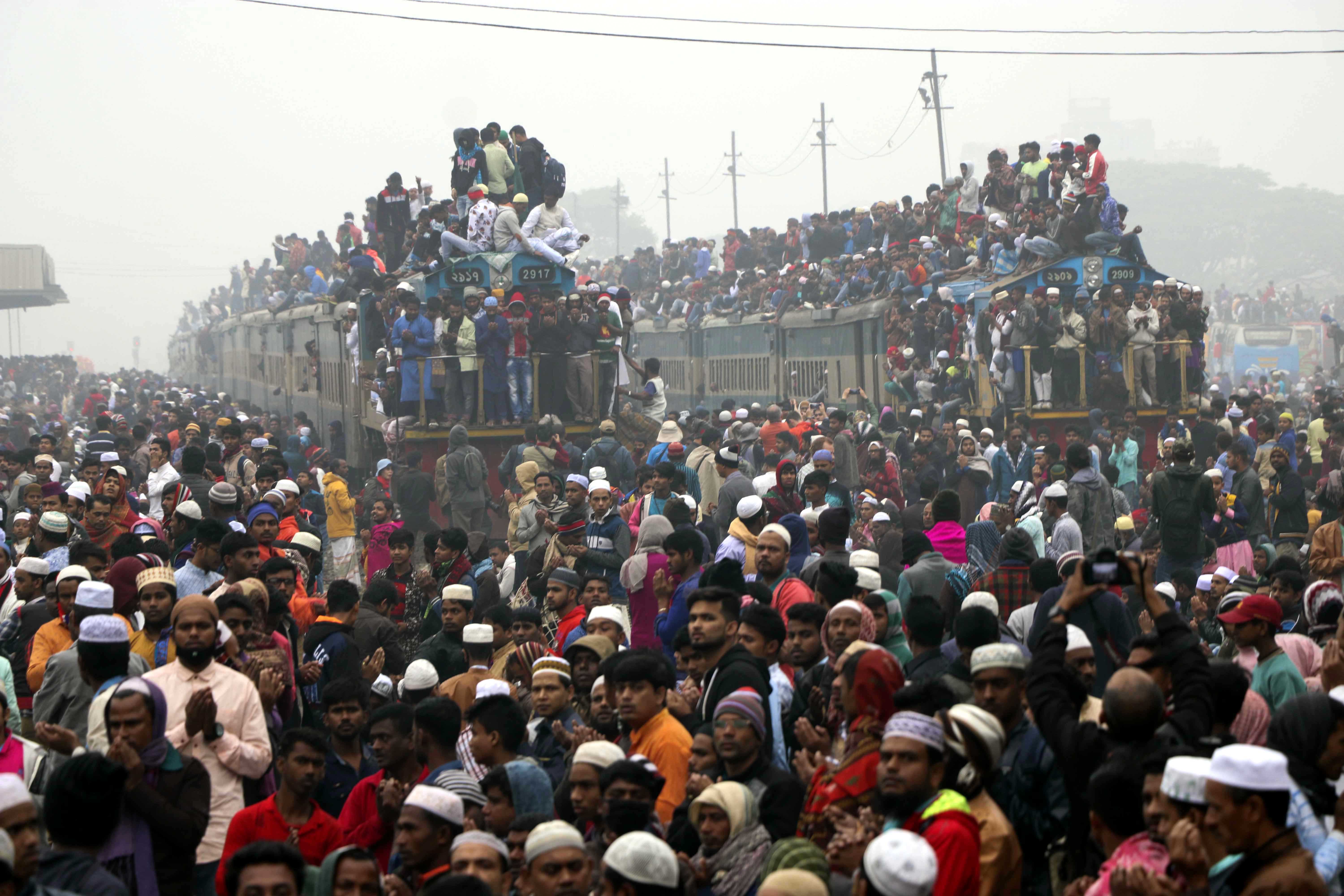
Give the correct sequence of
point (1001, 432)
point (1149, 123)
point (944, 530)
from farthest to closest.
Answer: point (1149, 123) < point (1001, 432) < point (944, 530)

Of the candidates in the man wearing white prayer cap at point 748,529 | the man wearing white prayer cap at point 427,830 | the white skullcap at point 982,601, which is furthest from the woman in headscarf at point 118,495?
the white skullcap at point 982,601

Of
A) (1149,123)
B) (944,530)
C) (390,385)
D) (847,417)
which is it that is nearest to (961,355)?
(847,417)

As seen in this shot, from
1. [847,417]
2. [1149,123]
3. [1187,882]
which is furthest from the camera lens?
[1149,123]

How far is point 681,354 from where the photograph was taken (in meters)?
30.0

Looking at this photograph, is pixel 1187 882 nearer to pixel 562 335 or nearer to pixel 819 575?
pixel 819 575

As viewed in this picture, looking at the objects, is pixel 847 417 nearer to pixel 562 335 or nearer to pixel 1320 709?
pixel 562 335

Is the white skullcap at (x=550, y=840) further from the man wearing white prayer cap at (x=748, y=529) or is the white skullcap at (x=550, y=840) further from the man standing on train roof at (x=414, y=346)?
the man standing on train roof at (x=414, y=346)

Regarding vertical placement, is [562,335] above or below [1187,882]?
above

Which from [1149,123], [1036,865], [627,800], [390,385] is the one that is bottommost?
[1036,865]

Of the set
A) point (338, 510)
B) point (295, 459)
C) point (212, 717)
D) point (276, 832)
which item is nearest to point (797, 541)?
point (212, 717)

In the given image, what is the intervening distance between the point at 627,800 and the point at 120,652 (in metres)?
2.41

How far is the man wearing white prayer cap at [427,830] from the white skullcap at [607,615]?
212 centimetres

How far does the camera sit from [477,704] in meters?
5.19

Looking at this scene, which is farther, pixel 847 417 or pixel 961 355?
pixel 961 355
